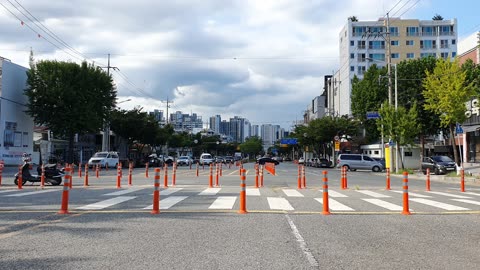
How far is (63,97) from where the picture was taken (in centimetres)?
4844

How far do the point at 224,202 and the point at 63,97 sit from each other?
1553 inches

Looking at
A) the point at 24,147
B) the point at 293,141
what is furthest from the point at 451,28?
the point at 24,147

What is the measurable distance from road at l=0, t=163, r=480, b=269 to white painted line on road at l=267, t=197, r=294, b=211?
0.10ft

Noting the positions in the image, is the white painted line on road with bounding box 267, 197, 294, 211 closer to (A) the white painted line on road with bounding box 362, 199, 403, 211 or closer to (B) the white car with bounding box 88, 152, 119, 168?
(A) the white painted line on road with bounding box 362, 199, 403, 211

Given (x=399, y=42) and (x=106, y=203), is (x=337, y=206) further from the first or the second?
(x=399, y=42)

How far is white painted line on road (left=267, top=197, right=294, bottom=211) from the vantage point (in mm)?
12624

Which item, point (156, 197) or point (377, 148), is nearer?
point (156, 197)

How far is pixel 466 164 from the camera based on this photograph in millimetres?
42750

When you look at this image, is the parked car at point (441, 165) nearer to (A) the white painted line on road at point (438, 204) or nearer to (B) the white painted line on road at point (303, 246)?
(A) the white painted line on road at point (438, 204)

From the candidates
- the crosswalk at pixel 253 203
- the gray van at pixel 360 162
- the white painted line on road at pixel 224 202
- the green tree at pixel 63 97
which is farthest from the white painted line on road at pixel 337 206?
the green tree at pixel 63 97

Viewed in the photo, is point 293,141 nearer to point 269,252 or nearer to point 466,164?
point 466,164

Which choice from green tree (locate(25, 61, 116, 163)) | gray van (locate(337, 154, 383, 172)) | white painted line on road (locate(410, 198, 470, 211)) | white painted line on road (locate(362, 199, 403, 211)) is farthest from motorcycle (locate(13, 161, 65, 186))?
Result: gray van (locate(337, 154, 383, 172))

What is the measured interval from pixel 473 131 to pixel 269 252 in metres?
41.8

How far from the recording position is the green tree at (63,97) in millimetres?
48219
